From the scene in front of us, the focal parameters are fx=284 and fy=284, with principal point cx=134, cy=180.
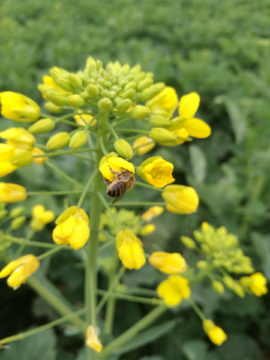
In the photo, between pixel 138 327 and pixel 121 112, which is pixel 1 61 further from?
pixel 138 327

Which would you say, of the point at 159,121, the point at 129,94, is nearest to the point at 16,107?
the point at 129,94

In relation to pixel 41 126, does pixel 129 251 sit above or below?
below

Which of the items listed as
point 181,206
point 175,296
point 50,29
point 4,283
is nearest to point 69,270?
point 4,283

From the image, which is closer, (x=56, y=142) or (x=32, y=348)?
(x=56, y=142)

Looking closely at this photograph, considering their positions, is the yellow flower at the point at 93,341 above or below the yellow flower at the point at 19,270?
below

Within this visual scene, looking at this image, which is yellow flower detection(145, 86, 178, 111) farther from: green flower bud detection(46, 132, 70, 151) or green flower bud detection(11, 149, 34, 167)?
green flower bud detection(11, 149, 34, 167)

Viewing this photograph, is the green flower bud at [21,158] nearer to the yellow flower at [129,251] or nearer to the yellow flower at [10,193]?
the yellow flower at [10,193]

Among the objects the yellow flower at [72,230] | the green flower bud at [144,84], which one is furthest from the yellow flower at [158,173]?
the green flower bud at [144,84]

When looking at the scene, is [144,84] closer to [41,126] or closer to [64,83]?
[64,83]
